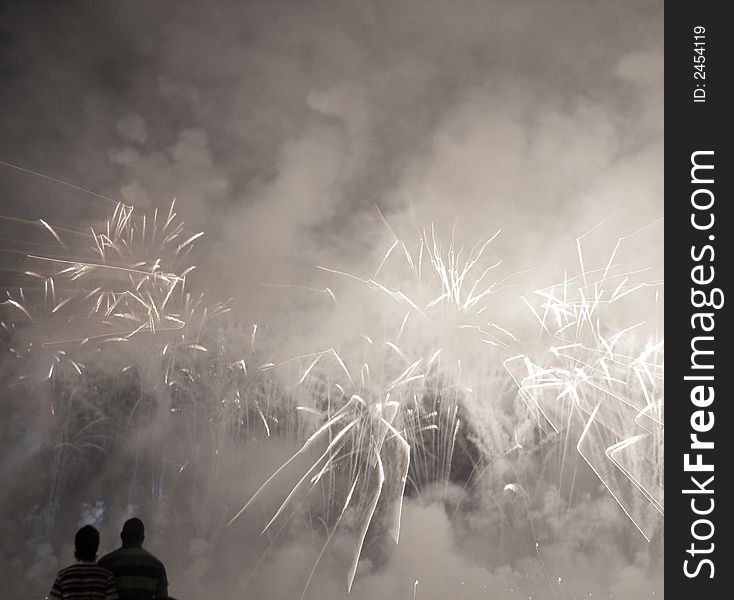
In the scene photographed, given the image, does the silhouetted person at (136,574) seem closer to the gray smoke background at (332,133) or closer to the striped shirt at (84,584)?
the striped shirt at (84,584)

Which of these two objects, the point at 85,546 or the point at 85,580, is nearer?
the point at 85,580

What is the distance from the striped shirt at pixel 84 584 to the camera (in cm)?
412

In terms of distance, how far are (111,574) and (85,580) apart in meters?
0.14

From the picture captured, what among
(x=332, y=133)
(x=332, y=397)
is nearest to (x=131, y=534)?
(x=332, y=397)

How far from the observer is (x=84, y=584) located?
4137 millimetres

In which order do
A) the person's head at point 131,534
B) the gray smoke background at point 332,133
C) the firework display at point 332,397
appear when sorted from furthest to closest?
the gray smoke background at point 332,133 → the firework display at point 332,397 → the person's head at point 131,534

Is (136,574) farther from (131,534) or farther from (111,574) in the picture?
(131,534)

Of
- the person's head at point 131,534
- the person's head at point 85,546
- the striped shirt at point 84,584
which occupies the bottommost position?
the striped shirt at point 84,584

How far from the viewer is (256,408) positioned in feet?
33.9
